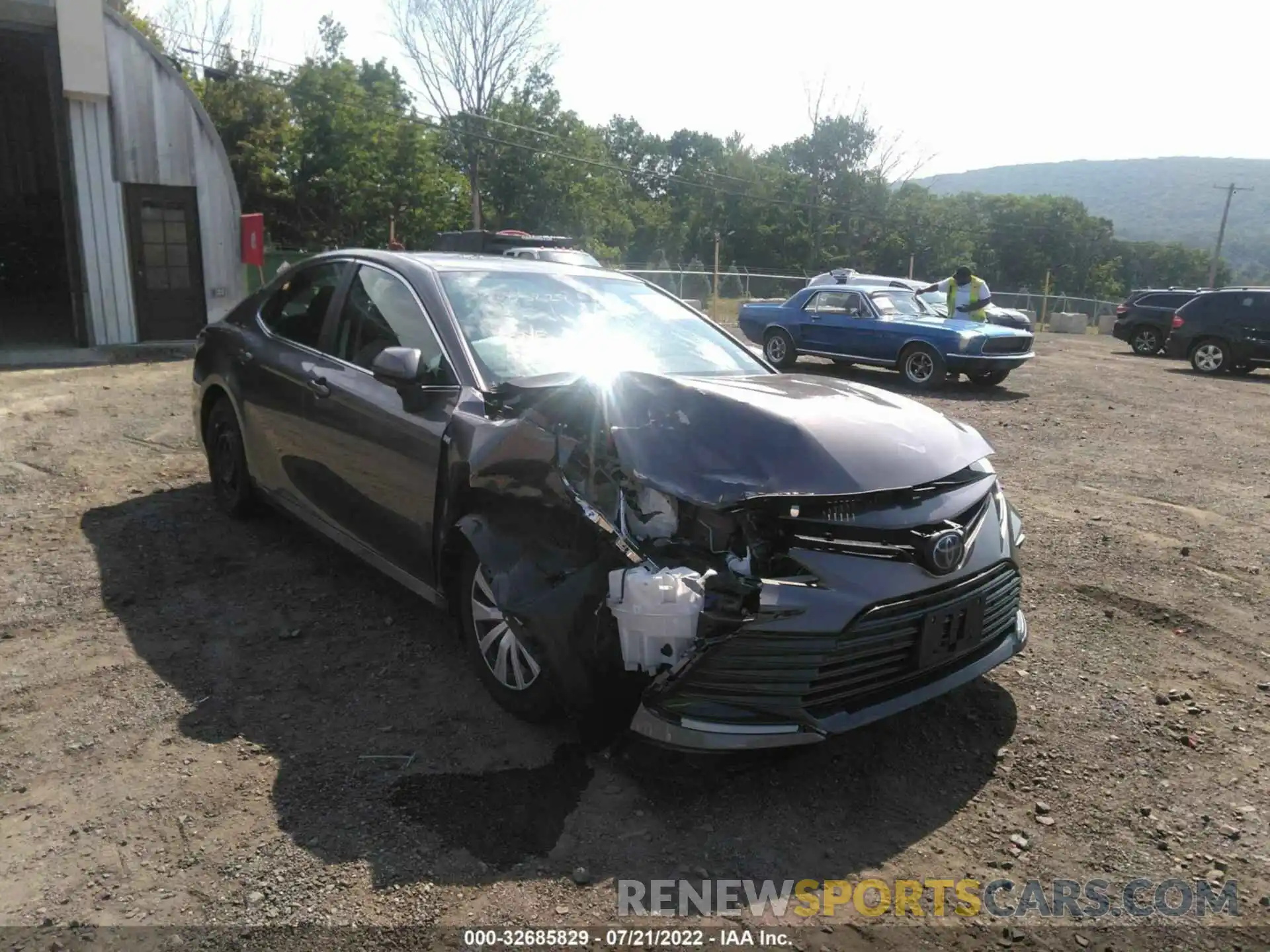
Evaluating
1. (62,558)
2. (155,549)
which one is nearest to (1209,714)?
(155,549)

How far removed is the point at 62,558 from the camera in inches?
194

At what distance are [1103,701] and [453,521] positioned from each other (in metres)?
2.75

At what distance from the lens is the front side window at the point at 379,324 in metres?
3.79

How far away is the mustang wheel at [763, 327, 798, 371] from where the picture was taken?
15.2 meters

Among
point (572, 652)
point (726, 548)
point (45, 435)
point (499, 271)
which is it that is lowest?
point (45, 435)

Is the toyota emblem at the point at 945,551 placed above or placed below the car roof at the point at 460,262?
below

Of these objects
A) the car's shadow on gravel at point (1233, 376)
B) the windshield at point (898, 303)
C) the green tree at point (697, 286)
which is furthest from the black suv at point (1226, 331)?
the green tree at point (697, 286)

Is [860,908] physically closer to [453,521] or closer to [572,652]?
[572,652]

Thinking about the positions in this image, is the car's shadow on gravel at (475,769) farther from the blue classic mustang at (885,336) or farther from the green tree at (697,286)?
the green tree at (697,286)

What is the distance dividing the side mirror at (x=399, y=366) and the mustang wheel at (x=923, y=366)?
35.2 ft

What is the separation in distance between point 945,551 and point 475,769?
1.76 metres

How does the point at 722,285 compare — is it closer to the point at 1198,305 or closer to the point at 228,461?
the point at 1198,305

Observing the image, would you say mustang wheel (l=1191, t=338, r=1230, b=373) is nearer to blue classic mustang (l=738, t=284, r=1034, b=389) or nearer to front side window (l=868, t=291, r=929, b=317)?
blue classic mustang (l=738, t=284, r=1034, b=389)

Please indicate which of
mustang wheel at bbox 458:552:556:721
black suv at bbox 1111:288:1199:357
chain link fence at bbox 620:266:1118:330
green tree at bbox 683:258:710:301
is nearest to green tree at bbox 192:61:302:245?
chain link fence at bbox 620:266:1118:330
